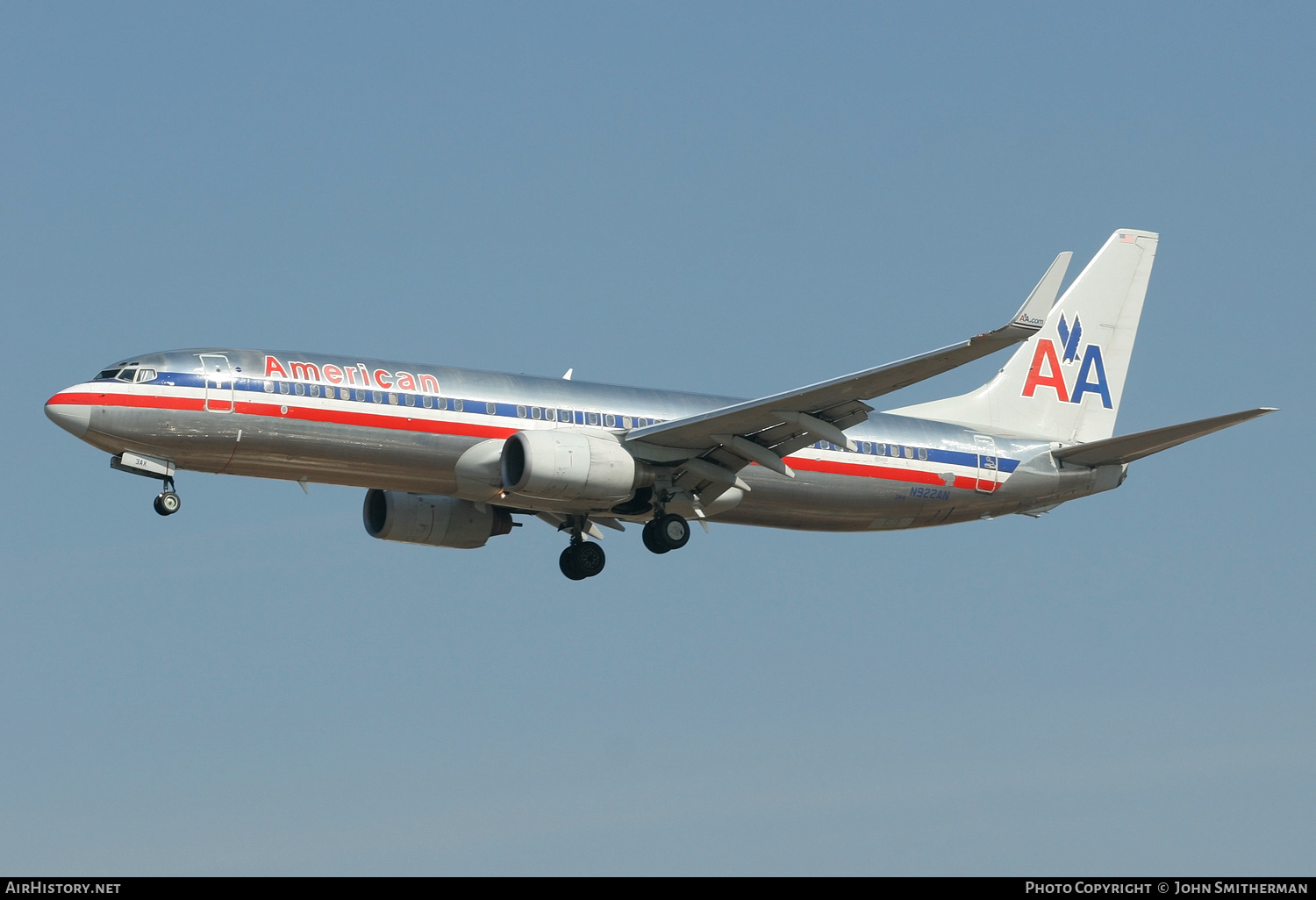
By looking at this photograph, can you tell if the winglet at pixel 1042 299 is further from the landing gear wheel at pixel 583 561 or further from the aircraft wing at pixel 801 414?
the landing gear wheel at pixel 583 561

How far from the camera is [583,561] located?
142ft

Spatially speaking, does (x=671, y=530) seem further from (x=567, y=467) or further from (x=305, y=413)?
(x=305, y=413)

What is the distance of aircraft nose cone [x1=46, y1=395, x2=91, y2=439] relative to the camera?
36.5 meters

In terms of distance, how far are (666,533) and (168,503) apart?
11.6m

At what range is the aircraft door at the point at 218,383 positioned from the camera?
36.8 metres

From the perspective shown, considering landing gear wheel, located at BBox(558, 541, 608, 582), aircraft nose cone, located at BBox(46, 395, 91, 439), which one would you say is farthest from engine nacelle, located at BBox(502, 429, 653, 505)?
aircraft nose cone, located at BBox(46, 395, 91, 439)

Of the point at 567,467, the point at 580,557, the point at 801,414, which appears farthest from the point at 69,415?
the point at 801,414

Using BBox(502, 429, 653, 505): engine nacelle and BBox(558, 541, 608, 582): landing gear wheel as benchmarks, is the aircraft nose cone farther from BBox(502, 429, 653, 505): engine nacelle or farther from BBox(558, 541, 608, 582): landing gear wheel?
BBox(558, 541, 608, 582): landing gear wheel

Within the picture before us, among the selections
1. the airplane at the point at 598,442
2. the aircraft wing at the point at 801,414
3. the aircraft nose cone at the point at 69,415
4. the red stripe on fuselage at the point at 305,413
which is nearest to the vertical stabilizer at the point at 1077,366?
the airplane at the point at 598,442

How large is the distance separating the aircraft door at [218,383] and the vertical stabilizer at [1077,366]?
1874 cm

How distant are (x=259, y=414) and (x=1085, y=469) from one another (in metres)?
22.1

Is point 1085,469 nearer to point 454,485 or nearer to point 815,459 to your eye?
point 815,459

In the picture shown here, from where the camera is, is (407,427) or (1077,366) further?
(1077,366)
